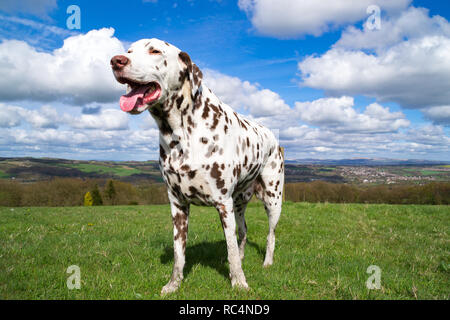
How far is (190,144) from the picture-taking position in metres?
3.82

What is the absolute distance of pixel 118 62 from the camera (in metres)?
3.16

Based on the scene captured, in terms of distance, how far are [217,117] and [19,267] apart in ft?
13.7

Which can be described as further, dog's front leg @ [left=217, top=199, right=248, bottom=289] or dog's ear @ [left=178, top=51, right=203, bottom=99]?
dog's front leg @ [left=217, top=199, right=248, bottom=289]

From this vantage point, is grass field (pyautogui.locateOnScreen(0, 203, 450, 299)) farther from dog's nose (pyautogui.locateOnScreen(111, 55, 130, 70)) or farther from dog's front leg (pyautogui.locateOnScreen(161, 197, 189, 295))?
dog's nose (pyautogui.locateOnScreen(111, 55, 130, 70))

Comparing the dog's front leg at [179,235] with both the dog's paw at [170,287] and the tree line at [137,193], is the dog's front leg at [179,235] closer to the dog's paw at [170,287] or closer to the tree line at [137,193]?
the dog's paw at [170,287]

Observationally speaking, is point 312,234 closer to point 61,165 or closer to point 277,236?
point 277,236

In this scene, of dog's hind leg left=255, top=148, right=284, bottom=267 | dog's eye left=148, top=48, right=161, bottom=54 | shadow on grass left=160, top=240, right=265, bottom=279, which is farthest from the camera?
dog's hind leg left=255, top=148, right=284, bottom=267

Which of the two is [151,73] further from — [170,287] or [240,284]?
[240,284]

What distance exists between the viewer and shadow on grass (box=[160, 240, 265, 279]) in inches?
204

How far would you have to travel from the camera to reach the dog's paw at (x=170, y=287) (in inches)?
158

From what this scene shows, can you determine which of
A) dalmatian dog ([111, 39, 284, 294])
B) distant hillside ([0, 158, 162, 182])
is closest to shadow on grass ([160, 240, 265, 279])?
dalmatian dog ([111, 39, 284, 294])

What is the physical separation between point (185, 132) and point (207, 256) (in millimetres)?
3214

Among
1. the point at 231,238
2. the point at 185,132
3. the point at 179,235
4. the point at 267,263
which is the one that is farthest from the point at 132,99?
the point at 267,263

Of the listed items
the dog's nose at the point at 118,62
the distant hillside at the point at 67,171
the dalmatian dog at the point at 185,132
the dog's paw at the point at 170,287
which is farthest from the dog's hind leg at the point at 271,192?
the distant hillside at the point at 67,171
